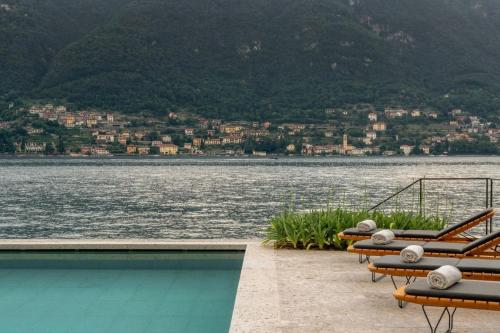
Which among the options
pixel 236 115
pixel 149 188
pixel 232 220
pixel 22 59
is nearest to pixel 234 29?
pixel 236 115

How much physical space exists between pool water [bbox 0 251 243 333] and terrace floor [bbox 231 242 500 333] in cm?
46

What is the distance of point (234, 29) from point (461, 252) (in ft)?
477

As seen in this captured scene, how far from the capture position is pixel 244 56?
465 feet

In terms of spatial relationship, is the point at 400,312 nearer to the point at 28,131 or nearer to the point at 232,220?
the point at 232,220

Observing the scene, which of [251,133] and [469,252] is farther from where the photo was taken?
[251,133]

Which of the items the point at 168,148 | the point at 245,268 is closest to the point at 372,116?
the point at 168,148

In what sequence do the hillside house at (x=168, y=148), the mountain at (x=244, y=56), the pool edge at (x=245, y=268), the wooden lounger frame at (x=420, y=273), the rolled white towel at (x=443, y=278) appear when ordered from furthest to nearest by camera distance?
the hillside house at (x=168, y=148) < the mountain at (x=244, y=56) < the wooden lounger frame at (x=420, y=273) < the pool edge at (x=245, y=268) < the rolled white towel at (x=443, y=278)

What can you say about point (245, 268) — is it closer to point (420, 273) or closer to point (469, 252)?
point (420, 273)

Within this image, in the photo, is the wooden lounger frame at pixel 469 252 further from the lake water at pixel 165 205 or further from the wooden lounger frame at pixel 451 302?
the lake water at pixel 165 205

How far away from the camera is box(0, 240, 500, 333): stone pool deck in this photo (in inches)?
182

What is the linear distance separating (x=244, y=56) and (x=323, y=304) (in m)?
139

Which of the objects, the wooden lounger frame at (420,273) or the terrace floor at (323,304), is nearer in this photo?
the terrace floor at (323,304)

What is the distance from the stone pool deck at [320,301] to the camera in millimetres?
4613

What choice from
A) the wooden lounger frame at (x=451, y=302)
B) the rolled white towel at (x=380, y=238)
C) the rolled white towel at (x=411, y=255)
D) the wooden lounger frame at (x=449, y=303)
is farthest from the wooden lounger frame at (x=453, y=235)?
the wooden lounger frame at (x=451, y=302)
